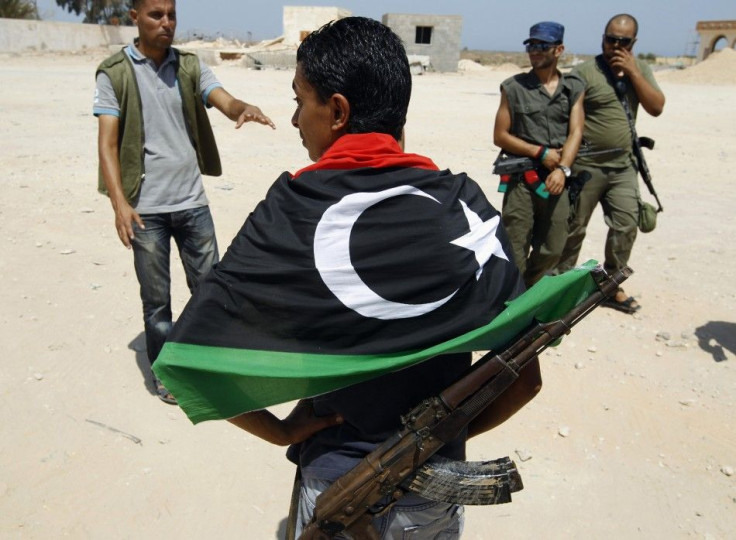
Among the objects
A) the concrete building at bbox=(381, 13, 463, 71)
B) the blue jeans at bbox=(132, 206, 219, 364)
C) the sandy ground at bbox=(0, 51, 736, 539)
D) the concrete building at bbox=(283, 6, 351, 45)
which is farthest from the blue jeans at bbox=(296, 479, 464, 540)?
the concrete building at bbox=(283, 6, 351, 45)

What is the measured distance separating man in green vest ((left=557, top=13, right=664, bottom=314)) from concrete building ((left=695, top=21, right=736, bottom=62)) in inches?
1981

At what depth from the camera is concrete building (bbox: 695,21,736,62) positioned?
47.2 m

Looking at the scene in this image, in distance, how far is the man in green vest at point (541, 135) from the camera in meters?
4.49

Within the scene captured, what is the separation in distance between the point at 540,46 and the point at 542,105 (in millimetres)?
381

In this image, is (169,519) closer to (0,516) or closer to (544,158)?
(0,516)

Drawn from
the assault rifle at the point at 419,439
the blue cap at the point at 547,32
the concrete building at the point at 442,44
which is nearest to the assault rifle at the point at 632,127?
the blue cap at the point at 547,32

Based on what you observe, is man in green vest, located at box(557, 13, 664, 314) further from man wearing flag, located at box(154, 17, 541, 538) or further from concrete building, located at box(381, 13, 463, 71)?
concrete building, located at box(381, 13, 463, 71)

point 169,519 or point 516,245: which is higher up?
point 516,245

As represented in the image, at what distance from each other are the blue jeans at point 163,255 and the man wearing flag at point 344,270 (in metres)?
2.14

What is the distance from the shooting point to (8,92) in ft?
49.6

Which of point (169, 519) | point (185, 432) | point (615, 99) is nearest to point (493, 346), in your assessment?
point (169, 519)

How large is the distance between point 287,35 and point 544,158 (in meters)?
34.0

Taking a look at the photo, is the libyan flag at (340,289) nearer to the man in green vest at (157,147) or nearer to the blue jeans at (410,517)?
the blue jeans at (410,517)

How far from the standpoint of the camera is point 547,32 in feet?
14.1
